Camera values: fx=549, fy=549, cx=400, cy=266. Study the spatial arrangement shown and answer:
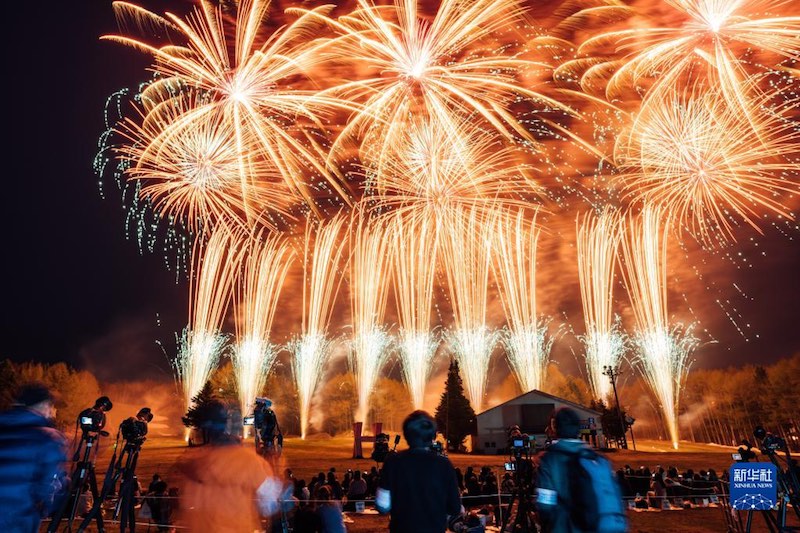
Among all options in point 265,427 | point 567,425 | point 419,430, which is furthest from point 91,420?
point 567,425

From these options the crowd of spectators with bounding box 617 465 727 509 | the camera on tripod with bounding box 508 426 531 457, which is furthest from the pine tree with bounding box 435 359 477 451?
the camera on tripod with bounding box 508 426 531 457

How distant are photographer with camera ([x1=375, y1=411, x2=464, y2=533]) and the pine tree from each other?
54.1 m

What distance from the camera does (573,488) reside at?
452 cm

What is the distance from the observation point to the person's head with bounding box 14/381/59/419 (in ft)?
16.7

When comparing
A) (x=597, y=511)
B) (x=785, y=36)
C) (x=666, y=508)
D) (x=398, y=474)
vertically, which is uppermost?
(x=785, y=36)

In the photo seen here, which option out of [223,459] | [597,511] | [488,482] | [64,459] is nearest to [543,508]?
[597,511]

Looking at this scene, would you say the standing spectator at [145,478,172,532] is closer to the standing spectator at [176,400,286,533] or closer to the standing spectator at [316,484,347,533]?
the standing spectator at [316,484,347,533]

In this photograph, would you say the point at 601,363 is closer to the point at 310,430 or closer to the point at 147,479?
the point at 147,479

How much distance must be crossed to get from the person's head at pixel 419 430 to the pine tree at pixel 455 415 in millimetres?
54125

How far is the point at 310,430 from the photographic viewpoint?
92938 millimetres

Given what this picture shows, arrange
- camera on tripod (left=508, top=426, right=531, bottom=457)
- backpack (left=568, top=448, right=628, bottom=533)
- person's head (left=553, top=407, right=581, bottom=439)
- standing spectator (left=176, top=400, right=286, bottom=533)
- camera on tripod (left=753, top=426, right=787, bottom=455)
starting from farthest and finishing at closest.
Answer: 1. camera on tripod (left=508, top=426, right=531, bottom=457)
2. camera on tripod (left=753, top=426, right=787, bottom=455)
3. standing spectator (left=176, top=400, right=286, bottom=533)
4. person's head (left=553, top=407, right=581, bottom=439)
5. backpack (left=568, top=448, right=628, bottom=533)

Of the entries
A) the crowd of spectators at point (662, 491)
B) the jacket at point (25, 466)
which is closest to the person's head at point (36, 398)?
the jacket at point (25, 466)

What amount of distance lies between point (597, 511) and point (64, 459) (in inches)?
185

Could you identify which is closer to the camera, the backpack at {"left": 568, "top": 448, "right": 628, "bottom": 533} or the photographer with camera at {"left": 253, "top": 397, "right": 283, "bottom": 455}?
the backpack at {"left": 568, "top": 448, "right": 628, "bottom": 533}
